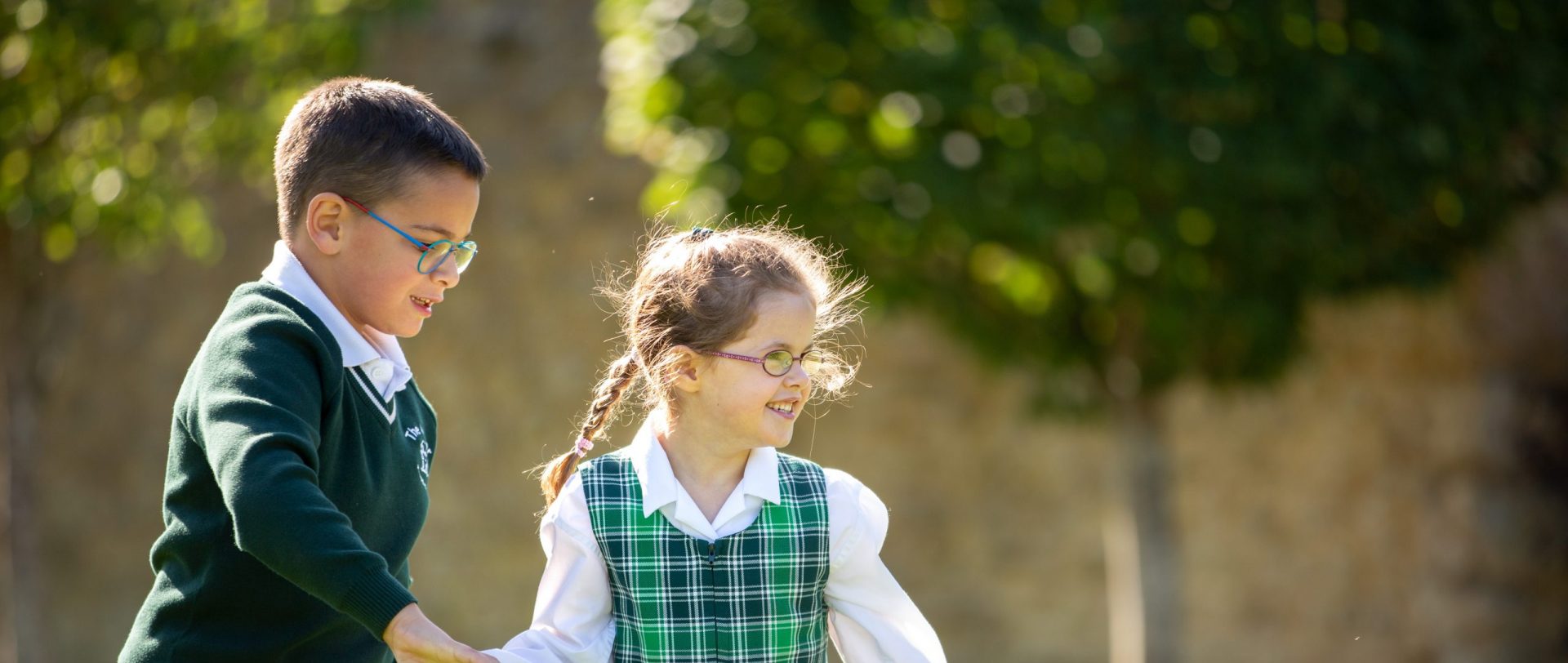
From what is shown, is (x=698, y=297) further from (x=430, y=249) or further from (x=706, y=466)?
(x=430, y=249)

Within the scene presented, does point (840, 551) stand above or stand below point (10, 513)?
above

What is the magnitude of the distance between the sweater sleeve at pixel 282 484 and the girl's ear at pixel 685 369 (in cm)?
56

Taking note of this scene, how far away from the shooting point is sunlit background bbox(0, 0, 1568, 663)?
18.7 feet

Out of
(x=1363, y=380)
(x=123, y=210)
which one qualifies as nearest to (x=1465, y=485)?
(x=1363, y=380)

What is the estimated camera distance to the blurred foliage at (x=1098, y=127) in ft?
18.4

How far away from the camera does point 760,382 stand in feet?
7.63

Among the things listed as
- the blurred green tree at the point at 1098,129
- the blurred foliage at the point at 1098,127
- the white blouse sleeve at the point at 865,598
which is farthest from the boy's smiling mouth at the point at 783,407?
the blurred foliage at the point at 1098,127

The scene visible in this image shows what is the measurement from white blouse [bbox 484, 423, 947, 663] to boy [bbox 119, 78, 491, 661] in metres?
0.27

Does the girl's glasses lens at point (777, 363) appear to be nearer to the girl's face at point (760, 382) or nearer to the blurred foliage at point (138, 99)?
the girl's face at point (760, 382)

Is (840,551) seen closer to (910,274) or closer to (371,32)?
(910,274)

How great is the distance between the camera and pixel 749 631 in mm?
2281

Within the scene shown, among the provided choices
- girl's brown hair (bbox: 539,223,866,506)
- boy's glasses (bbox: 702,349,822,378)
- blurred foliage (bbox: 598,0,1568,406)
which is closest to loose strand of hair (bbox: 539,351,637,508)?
girl's brown hair (bbox: 539,223,866,506)

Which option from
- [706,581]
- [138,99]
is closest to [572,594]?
[706,581]

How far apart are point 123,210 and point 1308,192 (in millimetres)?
4568
